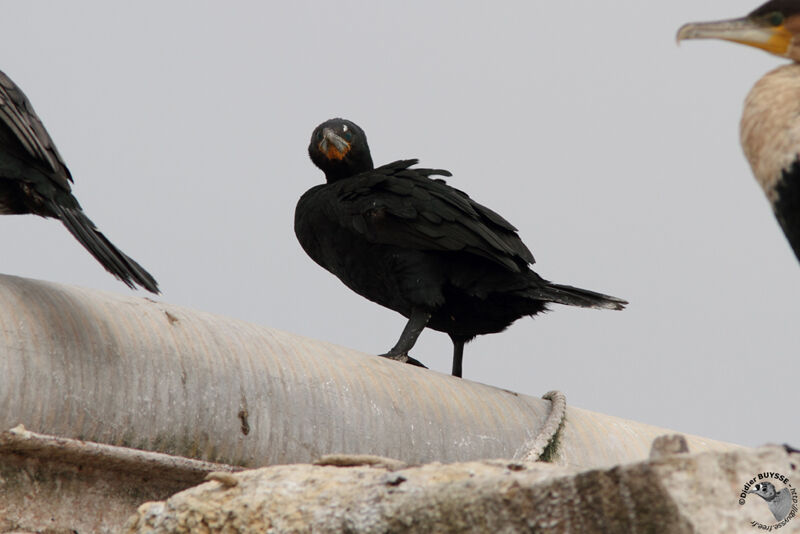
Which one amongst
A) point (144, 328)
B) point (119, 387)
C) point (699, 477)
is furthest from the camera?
point (144, 328)

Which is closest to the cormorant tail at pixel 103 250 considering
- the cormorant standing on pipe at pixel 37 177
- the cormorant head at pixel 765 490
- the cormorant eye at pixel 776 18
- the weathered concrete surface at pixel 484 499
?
the cormorant standing on pipe at pixel 37 177

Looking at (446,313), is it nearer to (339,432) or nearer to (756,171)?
(339,432)

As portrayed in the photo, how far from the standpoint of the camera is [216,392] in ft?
9.89

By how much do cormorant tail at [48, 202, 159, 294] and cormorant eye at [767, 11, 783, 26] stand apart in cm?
198

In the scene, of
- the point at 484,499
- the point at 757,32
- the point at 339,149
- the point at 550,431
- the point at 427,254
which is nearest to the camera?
the point at 484,499

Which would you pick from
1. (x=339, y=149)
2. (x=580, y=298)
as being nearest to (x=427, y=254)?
(x=580, y=298)

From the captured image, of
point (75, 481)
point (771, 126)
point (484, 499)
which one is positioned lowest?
point (75, 481)

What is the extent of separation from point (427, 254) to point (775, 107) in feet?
7.50

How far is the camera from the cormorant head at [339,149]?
5617 mm

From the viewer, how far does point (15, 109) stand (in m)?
3.78

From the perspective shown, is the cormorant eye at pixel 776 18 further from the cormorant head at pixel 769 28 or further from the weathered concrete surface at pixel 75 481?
the weathered concrete surface at pixel 75 481

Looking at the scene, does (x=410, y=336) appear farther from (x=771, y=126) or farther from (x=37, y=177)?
(x=771, y=126)

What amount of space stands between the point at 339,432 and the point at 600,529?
5.91 feet

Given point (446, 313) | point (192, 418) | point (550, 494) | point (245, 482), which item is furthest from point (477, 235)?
point (550, 494)
